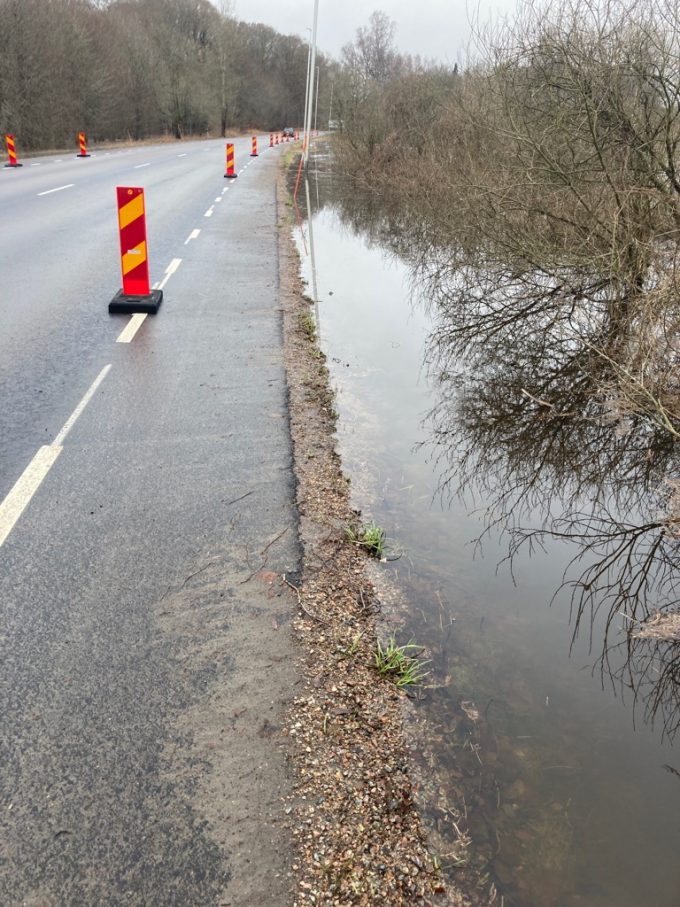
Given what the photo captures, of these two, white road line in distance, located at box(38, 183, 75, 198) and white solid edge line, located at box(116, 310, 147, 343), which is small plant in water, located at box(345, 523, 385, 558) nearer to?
white solid edge line, located at box(116, 310, 147, 343)

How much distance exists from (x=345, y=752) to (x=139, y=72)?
2471 inches

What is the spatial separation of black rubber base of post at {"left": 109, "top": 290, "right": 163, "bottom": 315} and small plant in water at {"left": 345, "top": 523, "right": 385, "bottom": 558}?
550 centimetres

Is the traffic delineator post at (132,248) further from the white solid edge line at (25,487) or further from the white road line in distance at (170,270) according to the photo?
the white solid edge line at (25,487)

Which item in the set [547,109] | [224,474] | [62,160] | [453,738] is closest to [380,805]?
[453,738]

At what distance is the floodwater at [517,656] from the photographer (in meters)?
2.62

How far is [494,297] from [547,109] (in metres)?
2.59

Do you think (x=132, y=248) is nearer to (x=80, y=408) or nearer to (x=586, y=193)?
(x=80, y=408)

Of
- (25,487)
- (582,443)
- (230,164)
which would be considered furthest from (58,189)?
(582,443)

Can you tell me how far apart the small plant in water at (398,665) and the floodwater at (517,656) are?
0.25 feet

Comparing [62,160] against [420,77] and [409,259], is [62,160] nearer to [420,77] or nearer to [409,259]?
[420,77]

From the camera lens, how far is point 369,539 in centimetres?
438

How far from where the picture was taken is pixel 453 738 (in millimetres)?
3047

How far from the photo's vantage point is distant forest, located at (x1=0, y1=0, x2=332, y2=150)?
1348 inches

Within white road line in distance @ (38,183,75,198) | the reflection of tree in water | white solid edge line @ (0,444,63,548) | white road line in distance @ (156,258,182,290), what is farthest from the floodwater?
white road line in distance @ (38,183,75,198)
